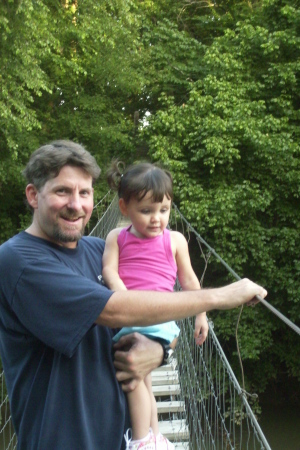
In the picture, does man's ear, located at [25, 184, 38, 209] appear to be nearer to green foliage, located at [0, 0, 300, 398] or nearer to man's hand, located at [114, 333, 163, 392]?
man's hand, located at [114, 333, 163, 392]

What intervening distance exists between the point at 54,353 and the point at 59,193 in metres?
0.27

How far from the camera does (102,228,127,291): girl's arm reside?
45.4 inches

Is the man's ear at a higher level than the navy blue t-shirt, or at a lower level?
higher

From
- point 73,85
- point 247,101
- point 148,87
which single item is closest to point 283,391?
point 247,101

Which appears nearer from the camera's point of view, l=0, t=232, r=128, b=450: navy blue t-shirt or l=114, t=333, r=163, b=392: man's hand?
l=0, t=232, r=128, b=450: navy blue t-shirt

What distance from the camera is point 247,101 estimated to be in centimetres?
794

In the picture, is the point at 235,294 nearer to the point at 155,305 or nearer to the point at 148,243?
the point at 155,305

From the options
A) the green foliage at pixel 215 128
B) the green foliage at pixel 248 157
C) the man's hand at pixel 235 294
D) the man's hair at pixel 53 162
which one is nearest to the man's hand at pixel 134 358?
the man's hand at pixel 235 294

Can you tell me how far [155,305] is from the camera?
0.91 m

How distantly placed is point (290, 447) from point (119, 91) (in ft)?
Answer: 19.5

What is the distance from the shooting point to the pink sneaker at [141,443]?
108 centimetres

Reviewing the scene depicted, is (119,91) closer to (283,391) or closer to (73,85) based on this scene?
(73,85)

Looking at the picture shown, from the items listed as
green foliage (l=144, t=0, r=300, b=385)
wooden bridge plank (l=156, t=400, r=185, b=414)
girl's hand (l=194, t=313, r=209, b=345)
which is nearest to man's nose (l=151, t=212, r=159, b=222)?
girl's hand (l=194, t=313, r=209, b=345)

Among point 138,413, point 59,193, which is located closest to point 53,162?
point 59,193
